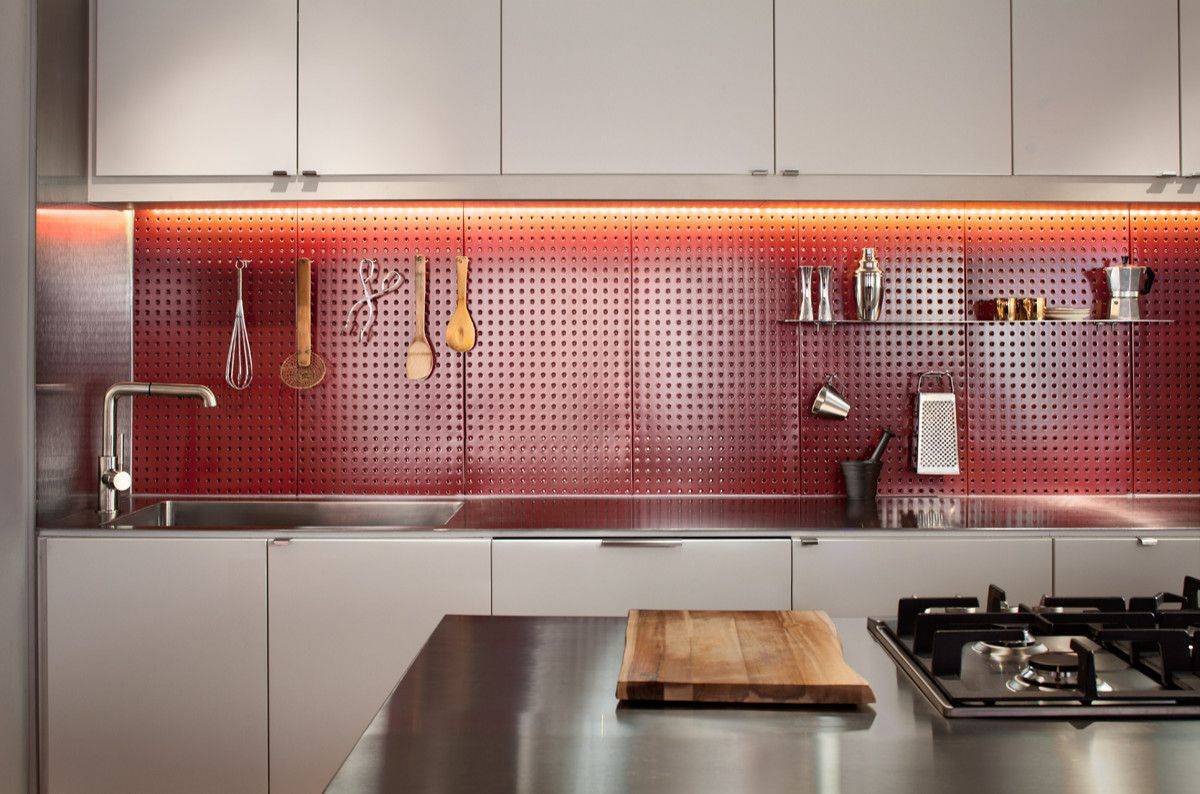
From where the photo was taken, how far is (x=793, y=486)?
123 inches

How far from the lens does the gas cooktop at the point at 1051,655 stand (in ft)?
3.45

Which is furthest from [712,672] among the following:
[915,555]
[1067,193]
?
[1067,193]

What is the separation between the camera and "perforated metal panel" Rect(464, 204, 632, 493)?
3.11 meters

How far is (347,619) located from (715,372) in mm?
1355

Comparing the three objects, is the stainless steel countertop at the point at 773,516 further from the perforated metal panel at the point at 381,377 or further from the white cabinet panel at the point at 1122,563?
the perforated metal panel at the point at 381,377

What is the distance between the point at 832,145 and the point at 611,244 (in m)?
0.75

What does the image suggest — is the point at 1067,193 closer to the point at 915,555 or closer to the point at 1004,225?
the point at 1004,225

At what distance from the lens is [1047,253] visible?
310cm

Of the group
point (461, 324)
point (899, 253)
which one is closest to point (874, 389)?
point (899, 253)

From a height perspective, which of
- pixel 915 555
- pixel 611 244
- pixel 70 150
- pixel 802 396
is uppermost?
pixel 70 150

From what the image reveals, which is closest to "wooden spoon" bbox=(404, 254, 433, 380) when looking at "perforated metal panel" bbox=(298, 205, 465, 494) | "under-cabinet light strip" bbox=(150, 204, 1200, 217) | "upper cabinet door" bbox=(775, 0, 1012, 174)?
"perforated metal panel" bbox=(298, 205, 465, 494)

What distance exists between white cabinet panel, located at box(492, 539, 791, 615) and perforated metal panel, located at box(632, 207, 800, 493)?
2.10 ft

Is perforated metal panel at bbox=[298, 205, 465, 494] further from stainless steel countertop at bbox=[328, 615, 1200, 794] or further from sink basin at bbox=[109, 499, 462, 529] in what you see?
stainless steel countertop at bbox=[328, 615, 1200, 794]

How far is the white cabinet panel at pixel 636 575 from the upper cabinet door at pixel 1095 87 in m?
1.38
